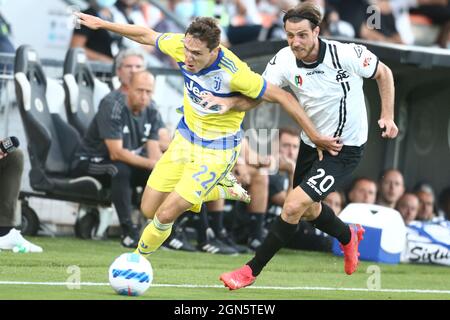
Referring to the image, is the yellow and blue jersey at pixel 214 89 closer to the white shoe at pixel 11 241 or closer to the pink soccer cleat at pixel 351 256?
the pink soccer cleat at pixel 351 256

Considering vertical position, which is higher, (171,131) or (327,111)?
(327,111)

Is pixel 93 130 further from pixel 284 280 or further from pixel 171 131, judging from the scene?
pixel 284 280

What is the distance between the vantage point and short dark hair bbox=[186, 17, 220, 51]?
905 centimetres

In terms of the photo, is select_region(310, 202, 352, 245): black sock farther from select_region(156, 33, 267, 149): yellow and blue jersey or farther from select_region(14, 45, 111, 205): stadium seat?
select_region(14, 45, 111, 205): stadium seat

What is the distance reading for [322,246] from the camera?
13883mm

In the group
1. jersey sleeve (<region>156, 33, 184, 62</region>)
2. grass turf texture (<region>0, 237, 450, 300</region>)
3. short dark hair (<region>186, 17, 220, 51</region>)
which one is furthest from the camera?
jersey sleeve (<region>156, 33, 184, 62</region>)

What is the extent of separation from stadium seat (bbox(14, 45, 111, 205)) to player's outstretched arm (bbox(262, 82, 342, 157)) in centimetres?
445

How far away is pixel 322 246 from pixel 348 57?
4667 mm

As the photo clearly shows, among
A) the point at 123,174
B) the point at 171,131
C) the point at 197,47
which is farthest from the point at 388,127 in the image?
the point at 171,131

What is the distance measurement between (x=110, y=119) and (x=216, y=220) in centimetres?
172

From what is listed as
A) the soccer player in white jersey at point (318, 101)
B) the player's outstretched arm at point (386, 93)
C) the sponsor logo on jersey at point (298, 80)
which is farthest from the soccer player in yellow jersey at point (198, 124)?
the player's outstretched arm at point (386, 93)

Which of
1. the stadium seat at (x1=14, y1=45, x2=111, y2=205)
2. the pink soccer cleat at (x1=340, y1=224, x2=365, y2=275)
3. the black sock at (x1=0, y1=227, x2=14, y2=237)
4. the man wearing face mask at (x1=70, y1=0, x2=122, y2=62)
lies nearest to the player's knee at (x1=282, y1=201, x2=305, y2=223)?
the pink soccer cleat at (x1=340, y1=224, x2=365, y2=275)

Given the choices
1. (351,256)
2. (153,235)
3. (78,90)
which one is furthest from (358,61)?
(78,90)

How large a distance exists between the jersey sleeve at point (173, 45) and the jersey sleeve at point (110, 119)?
361cm
